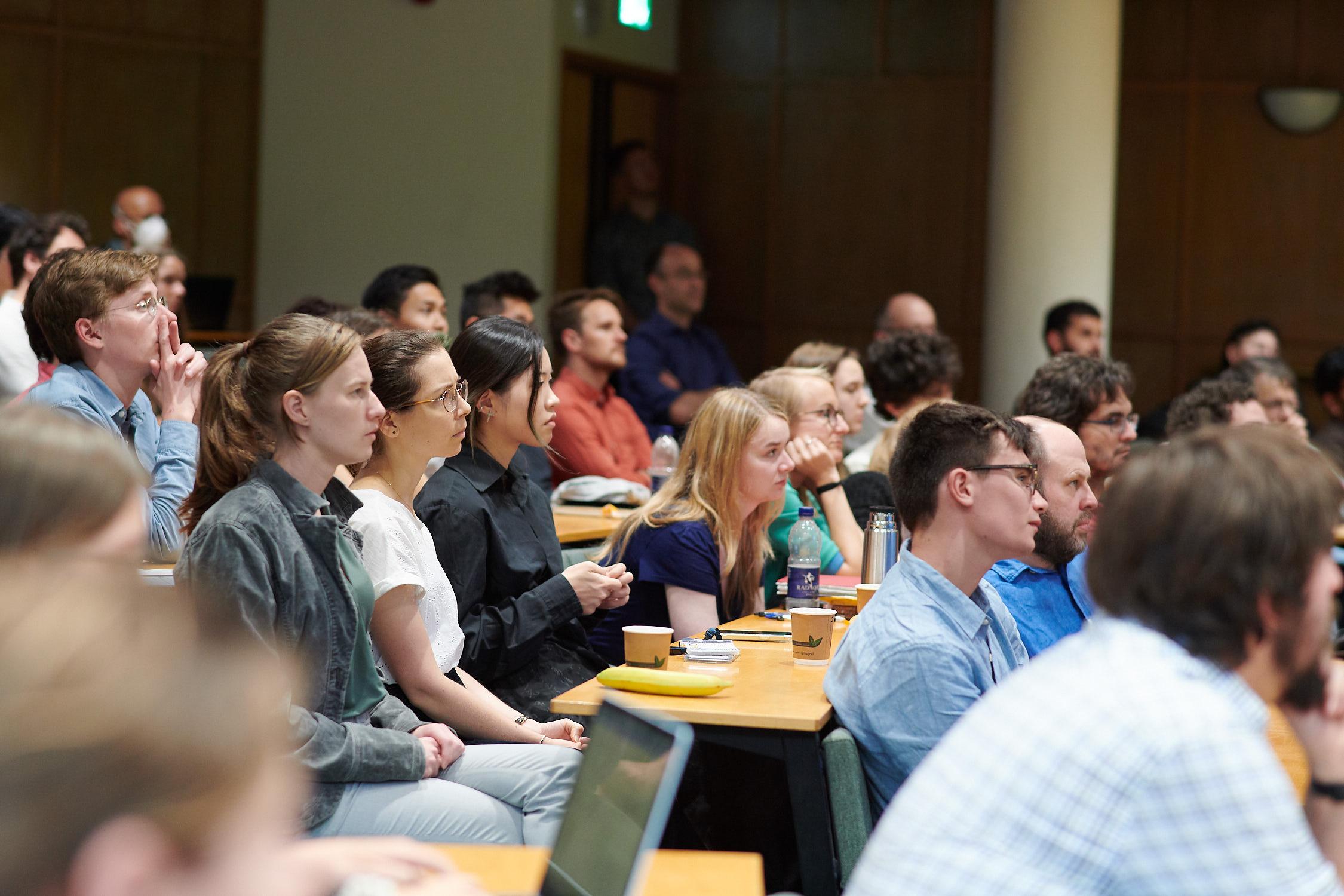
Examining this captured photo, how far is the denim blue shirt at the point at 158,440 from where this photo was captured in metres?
3.20

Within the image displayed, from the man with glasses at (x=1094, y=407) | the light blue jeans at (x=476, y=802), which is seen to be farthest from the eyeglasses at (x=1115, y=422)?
the light blue jeans at (x=476, y=802)

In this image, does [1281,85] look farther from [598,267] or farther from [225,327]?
[225,327]

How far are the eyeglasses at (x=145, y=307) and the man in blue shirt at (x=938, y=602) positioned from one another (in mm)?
1866

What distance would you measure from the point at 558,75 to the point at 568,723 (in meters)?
5.71

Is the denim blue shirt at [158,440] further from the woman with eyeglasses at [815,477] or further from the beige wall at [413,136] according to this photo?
the beige wall at [413,136]

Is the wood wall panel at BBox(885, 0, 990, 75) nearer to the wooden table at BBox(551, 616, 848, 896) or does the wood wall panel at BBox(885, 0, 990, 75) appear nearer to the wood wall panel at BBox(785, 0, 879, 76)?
the wood wall panel at BBox(785, 0, 879, 76)

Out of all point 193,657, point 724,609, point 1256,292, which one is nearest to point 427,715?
point 724,609

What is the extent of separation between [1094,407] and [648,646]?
2.09 meters

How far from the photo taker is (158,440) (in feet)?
11.6

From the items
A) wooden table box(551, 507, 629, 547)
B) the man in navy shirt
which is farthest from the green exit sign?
wooden table box(551, 507, 629, 547)

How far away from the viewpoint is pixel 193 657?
856 mm

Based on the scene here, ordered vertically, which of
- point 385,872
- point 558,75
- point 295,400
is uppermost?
point 558,75

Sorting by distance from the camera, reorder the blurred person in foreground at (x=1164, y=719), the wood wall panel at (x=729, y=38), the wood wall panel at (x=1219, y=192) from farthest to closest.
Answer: the wood wall panel at (x=729, y=38)
the wood wall panel at (x=1219, y=192)
the blurred person in foreground at (x=1164, y=719)

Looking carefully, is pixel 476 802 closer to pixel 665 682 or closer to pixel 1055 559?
pixel 665 682
